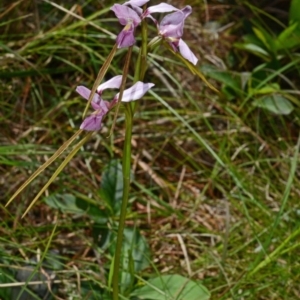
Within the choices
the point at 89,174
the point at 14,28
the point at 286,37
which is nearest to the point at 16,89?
the point at 14,28

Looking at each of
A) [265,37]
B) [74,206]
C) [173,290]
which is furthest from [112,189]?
[265,37]

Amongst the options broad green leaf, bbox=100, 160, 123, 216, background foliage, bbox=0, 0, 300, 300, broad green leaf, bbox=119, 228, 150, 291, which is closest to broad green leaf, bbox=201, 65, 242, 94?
background foliage, bbox=0, 0, 300, 300

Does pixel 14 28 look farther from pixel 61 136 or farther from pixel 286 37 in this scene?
pixel 286 37

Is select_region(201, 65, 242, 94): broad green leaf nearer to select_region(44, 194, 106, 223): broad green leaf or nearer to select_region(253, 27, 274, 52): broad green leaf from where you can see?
select_region(253, 27, 274, 52): broad green leaf

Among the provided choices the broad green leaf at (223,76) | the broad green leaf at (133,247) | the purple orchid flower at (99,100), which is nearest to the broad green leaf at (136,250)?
the broad green leaf at (133,247)

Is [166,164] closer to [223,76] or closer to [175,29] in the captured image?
[223,76]

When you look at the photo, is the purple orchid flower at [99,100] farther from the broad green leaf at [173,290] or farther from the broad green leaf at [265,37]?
the broad green leaf at [265,37]
